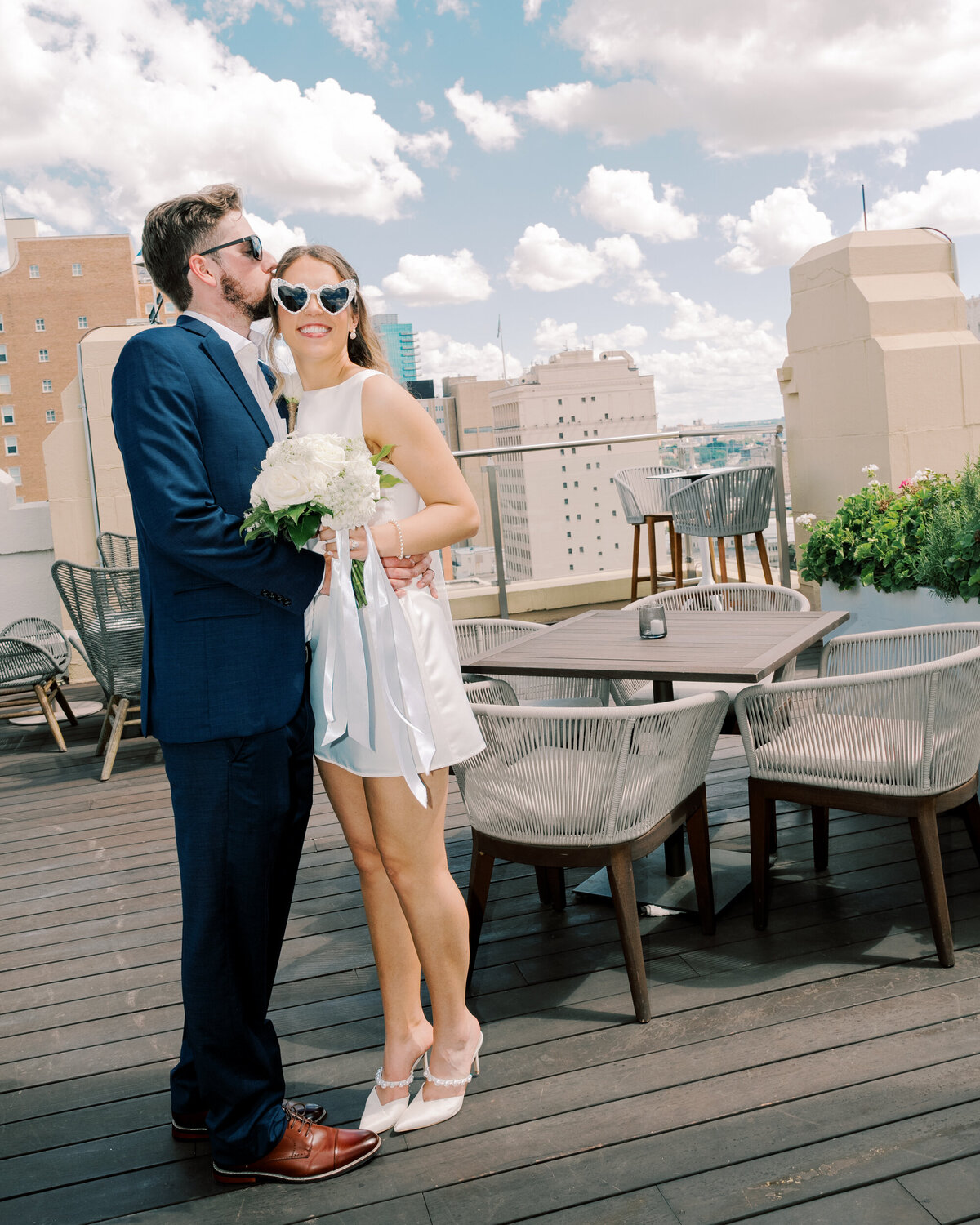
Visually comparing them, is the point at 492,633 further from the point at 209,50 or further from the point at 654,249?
the point at 654,249

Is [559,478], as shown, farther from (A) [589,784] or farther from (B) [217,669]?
(B) [217,669]

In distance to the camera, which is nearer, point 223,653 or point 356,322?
point 223,653

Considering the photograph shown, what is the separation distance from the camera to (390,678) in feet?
6.22

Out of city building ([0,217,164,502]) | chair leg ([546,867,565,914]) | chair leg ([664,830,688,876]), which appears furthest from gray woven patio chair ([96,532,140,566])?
city building ([0,217,164,502])

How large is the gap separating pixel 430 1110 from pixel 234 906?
0.64 metres

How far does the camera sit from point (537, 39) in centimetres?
4266

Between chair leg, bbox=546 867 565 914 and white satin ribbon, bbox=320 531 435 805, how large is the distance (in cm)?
118

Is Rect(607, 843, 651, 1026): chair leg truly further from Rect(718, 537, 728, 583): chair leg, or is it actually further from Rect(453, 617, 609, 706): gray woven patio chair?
Rect(718, 537, 728, 583): chair leg

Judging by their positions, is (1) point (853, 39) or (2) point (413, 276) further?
(2) point (413, 276)

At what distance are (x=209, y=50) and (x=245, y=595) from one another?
183ft

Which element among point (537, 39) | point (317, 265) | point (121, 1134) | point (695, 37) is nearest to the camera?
point (317, 265)

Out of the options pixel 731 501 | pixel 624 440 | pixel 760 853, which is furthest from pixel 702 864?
pixel 624 440

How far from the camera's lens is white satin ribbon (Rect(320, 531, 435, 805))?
1.86 meters

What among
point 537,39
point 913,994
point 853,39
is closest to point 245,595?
point 913,994
